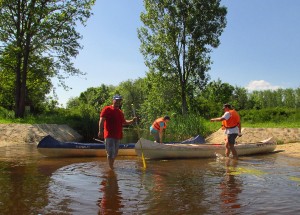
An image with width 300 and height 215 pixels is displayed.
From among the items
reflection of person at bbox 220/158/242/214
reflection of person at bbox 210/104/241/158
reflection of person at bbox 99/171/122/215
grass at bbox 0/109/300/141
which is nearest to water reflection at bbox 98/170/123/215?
reflection of person at bbox 99/171/122/215

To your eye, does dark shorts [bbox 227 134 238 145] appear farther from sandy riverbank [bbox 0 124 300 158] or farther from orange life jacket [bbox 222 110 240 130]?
sandy riverbank [bbox 0 124 300 158]

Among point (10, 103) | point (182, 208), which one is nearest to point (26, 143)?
point (182, 208)

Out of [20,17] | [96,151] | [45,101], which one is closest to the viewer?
[96,151]

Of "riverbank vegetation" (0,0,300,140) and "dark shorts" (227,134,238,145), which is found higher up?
"riverbank vegetation" (0,0,300,140)

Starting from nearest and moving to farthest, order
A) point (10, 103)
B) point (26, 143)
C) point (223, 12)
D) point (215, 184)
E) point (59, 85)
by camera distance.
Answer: point (215, 184)
point (26, 143)
point (59, 85)
point (223, 12)
point (10, 103)

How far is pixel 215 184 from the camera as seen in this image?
299 inches

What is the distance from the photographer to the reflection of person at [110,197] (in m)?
5.44

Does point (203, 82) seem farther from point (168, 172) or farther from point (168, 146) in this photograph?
point (168, 172)

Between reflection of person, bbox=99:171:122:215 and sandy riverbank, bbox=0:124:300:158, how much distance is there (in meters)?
10.7

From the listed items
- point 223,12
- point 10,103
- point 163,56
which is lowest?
point 10,103

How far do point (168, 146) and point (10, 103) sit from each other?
3369 cm

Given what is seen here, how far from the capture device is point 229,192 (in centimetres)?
673

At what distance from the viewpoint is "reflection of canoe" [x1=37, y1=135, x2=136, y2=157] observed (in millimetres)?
13023

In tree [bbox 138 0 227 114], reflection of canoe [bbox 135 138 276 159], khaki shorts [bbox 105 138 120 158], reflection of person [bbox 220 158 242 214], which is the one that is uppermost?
tree [bbox 138 0 227 114]
